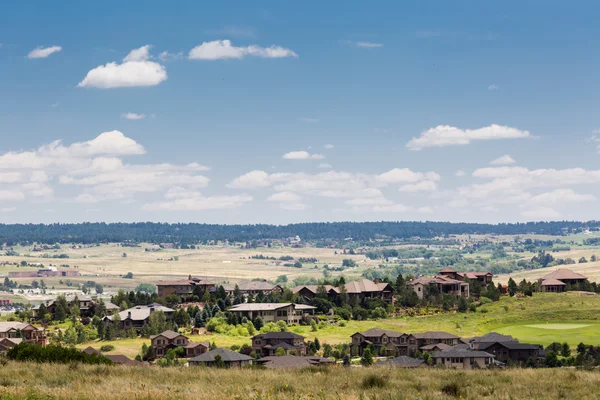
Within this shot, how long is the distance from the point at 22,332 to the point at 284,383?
10603 cm

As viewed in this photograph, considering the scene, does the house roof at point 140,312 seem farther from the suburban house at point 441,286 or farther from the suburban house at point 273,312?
the suburban house at point 441,286

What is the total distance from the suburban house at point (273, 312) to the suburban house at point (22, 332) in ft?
99.0

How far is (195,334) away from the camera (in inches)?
4973

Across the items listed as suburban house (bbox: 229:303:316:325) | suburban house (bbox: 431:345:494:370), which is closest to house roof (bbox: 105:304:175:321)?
suburban house (bbox: 229:303:316:325)

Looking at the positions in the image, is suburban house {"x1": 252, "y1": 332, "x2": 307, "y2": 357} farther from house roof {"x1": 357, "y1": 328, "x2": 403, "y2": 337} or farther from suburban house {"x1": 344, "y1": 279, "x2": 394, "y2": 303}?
suburban house {"x1": 344, "y1": 279, "x2": 394, "y2": 303}

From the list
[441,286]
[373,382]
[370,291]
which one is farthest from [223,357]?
[441,286]

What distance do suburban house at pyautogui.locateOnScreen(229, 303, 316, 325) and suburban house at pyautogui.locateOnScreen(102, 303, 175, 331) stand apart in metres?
11.8

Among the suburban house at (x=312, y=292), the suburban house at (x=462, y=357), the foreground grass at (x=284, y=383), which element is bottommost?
Result: the suburban house at (x=462, y=357)

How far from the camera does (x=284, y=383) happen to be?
28078 mm

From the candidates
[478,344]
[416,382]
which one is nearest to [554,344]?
[478,344]

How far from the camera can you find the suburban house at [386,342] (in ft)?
360

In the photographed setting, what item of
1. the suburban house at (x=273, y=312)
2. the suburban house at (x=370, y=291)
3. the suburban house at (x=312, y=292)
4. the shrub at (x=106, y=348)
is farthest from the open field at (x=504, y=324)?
the suburban house at (x=312, y=292)

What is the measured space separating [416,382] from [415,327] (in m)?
102

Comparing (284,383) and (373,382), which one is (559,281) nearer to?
(373,382)
